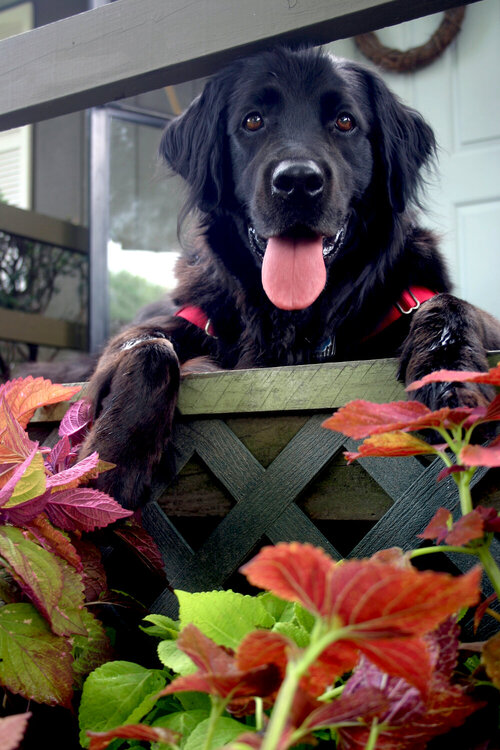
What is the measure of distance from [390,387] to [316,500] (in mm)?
214

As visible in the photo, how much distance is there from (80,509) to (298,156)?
1175 millimetres

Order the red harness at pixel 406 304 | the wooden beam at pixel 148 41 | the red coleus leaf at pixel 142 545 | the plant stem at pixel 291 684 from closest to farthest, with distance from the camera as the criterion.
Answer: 1. the plant stem at pixel 291 684
2. the red coleus leaf at pixel 142 545
3. the wooden beam at pixel 148 41
4. the red harness at pixel 406 304

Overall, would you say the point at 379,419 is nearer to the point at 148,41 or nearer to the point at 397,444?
the point at 397,444

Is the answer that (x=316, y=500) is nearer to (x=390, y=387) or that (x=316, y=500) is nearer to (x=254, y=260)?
(x=390, y=387)

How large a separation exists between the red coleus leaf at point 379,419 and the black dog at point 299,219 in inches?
39.2

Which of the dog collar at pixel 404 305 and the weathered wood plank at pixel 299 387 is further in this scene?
the dog collar at pixel 404 305

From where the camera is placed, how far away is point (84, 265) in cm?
508

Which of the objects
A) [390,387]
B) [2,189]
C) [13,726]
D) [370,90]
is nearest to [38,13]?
[2,189]

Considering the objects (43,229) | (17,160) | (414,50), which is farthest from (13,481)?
(17,160)

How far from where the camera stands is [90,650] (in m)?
0.82

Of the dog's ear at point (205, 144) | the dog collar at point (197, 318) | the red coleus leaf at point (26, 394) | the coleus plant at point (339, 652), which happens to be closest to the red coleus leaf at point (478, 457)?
the coleus plant at point (339, 652)

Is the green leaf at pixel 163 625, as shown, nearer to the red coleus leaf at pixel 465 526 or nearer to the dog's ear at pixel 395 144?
the red coleus leaf at pixel 465 526

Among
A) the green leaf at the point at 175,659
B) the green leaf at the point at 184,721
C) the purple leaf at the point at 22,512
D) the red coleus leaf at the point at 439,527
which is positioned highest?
the red coleus leaf at the point at 439,527

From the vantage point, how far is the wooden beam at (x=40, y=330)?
4523 mm
